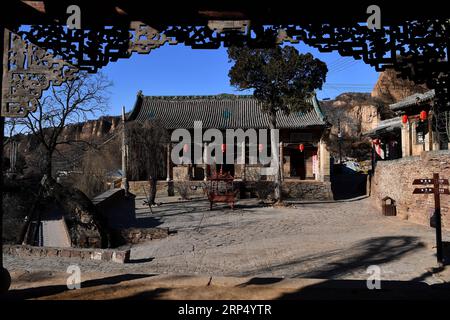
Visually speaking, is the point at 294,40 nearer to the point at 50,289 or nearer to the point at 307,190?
the point at 50,289

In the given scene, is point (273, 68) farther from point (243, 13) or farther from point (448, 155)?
point (243, 13)

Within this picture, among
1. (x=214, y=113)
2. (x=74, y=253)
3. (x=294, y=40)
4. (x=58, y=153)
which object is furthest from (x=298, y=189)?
(x=294, y=40)

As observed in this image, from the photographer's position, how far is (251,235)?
11.6 metres

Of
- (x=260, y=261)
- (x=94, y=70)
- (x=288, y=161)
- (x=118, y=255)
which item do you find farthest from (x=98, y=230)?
(x=288, y=161)

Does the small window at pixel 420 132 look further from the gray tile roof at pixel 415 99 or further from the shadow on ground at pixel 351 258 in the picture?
the shadow on ground at pixel 351 258

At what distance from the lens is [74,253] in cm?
769

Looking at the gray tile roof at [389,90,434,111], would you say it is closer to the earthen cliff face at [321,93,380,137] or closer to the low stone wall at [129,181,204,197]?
the low stone wall at [129,181,204,197]

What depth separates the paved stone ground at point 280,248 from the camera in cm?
729

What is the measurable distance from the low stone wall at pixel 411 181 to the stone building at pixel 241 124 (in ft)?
20.0

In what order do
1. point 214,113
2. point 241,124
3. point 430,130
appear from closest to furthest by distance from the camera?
point 430,130, point 241,124, point 214,113

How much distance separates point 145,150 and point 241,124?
301 inches

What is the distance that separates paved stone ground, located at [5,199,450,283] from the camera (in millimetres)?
7289

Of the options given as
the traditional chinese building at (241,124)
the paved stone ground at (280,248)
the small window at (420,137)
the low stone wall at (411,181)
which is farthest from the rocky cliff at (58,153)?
the small window at (420,137)

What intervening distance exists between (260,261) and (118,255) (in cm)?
287
